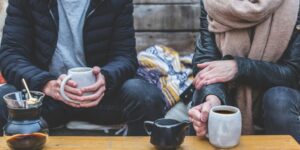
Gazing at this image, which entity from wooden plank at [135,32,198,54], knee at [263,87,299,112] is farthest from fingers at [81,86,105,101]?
wooden plank at [135,32,198,54]

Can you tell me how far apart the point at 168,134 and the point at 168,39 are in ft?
4.83

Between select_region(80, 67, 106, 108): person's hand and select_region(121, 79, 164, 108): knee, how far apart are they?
0.14m

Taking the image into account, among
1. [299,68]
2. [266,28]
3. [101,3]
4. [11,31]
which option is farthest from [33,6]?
Result: [299,68]

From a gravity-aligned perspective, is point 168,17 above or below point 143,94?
above

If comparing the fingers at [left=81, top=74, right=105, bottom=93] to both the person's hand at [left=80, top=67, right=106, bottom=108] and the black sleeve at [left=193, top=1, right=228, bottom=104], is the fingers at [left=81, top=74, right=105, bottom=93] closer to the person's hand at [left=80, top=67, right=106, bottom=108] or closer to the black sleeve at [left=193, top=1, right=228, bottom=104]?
the person's hand at [left=80, top=67, right=106, bottom=108]

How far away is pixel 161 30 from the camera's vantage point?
Result: 9.82 ft

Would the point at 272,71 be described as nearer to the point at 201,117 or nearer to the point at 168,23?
the point at 201,117

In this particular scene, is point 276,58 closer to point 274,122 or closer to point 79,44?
point 274,122

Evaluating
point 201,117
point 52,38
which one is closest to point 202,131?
point 201,117

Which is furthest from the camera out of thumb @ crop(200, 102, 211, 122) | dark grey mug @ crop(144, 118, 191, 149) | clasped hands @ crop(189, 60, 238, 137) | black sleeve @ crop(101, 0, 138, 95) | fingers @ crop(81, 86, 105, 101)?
black sleeve @ crop(101, 0, 138, 95)

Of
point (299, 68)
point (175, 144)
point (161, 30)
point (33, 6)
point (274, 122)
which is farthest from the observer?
point (161, 30)

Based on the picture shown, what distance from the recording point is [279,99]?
6.31ft

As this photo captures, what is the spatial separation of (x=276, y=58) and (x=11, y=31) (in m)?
1.05

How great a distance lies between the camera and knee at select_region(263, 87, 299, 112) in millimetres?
1912
